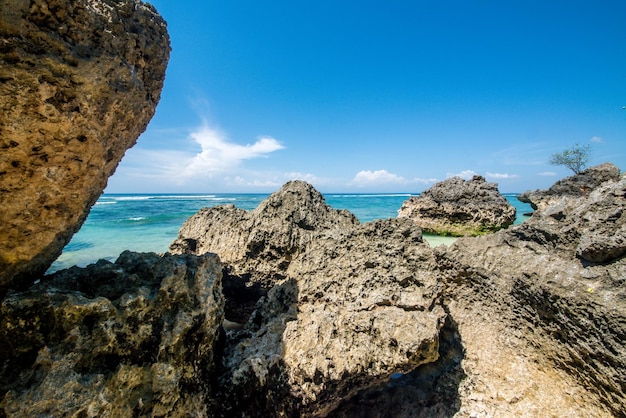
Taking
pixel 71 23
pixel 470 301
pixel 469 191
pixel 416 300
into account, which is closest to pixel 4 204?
pixel 71 23

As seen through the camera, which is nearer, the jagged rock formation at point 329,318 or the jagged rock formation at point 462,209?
the jagged rock formation at point 329,318

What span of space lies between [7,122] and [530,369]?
15.0 feet

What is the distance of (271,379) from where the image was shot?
252 centimetres

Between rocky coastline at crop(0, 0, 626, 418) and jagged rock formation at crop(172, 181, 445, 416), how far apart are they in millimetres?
15

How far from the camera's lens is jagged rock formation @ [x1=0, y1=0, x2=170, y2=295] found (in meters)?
1.83

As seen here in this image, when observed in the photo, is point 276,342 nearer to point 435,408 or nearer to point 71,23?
point 435,408

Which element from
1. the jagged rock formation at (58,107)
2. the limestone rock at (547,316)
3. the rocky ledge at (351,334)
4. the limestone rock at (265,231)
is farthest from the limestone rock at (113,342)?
the limestone rock at (547,316)

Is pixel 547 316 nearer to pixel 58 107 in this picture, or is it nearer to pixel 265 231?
pixel 265 231

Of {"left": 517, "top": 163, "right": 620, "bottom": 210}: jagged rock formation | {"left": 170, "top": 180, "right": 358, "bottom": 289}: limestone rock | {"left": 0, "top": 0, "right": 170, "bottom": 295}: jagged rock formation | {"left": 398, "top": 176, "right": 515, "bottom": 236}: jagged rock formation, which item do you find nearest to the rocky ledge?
{"left": 0, "top": 0, "right": 170, "bottom": 295}: jagged rock formation

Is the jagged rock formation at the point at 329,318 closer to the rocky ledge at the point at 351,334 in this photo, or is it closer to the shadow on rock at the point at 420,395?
the rocky ledge at the point at 351,334

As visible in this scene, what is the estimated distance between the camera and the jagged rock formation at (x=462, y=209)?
14125 mm

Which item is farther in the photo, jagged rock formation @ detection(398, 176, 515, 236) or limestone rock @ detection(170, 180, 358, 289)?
jagged rock formation @ detection(398, 176, 515, 236)

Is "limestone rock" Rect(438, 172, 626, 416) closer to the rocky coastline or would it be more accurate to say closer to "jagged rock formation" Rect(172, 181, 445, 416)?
the rocky coastline

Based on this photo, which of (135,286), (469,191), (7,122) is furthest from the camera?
(469,191)
